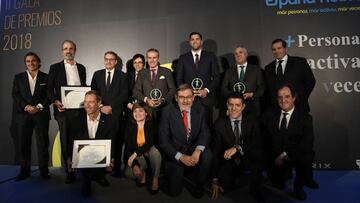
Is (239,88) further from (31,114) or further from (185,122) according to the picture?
(31,114)

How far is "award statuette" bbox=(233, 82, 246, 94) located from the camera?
3.64 metres

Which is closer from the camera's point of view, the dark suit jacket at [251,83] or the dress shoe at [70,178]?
the dress shoe at [70,178]

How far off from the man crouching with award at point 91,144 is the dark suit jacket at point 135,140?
19 centimetres

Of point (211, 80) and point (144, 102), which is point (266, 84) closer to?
point (211, 80)

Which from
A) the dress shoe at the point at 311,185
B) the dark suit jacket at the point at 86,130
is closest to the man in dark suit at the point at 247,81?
the dress shoe at the point at 311,185

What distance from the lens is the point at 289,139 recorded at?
121 inches

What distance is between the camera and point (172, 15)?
470 cm

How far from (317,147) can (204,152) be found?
7.66 ft

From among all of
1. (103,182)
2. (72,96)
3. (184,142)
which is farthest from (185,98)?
(72,96)

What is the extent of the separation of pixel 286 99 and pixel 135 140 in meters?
1.83

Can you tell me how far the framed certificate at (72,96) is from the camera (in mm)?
3650

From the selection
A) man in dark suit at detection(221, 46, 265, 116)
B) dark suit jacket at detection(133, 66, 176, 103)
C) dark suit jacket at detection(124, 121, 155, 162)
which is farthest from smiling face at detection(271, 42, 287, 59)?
dark suit jacket at detection(124, 121, 155, 162)

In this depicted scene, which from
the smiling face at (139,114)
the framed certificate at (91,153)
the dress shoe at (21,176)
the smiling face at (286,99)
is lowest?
the dress shoe at (21,176)

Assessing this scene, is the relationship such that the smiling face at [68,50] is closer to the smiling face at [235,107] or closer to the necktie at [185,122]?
the necktie at [185,122]
